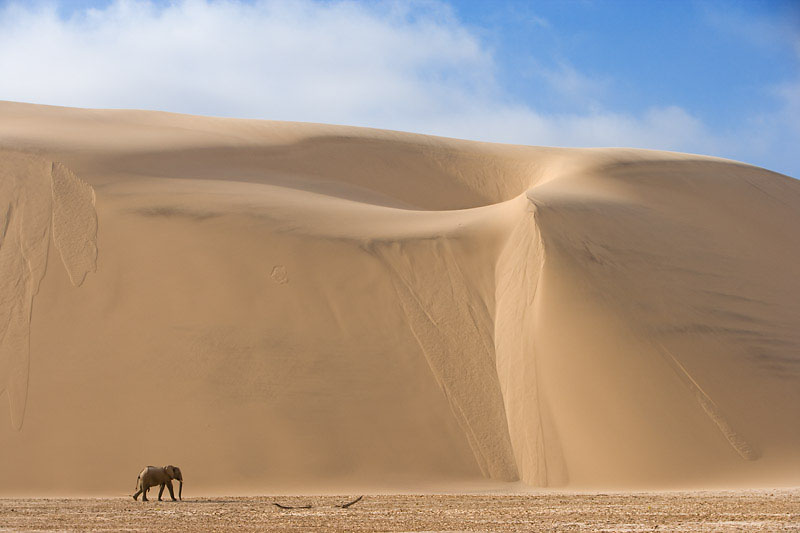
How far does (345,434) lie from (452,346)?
3007 mm

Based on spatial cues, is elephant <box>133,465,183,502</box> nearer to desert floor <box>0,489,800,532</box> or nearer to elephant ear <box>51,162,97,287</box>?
desert floor <box>0,489,800,532</box>

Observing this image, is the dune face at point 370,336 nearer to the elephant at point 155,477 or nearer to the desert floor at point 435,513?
the elephant at point 155,477

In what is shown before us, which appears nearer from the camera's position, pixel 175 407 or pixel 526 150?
pixel 175 407

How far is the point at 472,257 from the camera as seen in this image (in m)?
19.2

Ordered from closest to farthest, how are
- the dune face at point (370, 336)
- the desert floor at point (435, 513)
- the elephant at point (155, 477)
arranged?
the desert floor at point (435, 513), the elephant at point (155, 477), the dune face at point (370, 336)

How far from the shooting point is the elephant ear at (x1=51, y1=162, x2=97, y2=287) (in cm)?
1786

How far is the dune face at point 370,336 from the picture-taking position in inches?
584

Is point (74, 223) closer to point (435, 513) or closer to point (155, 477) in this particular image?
point (155, 477)

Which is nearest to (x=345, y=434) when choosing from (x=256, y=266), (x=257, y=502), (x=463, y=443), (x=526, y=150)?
(x=463, y=443)

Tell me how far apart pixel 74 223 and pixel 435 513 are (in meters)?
11.7

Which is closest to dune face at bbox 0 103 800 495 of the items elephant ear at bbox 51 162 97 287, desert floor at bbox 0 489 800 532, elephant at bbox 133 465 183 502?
elephant ear at bbox 51 162 97 287

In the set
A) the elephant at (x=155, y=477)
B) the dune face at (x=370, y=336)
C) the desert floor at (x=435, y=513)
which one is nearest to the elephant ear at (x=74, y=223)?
the dune face at (x=370, y=336)

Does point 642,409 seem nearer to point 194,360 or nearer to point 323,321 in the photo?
point 323,321

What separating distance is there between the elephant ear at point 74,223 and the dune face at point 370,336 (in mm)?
52
